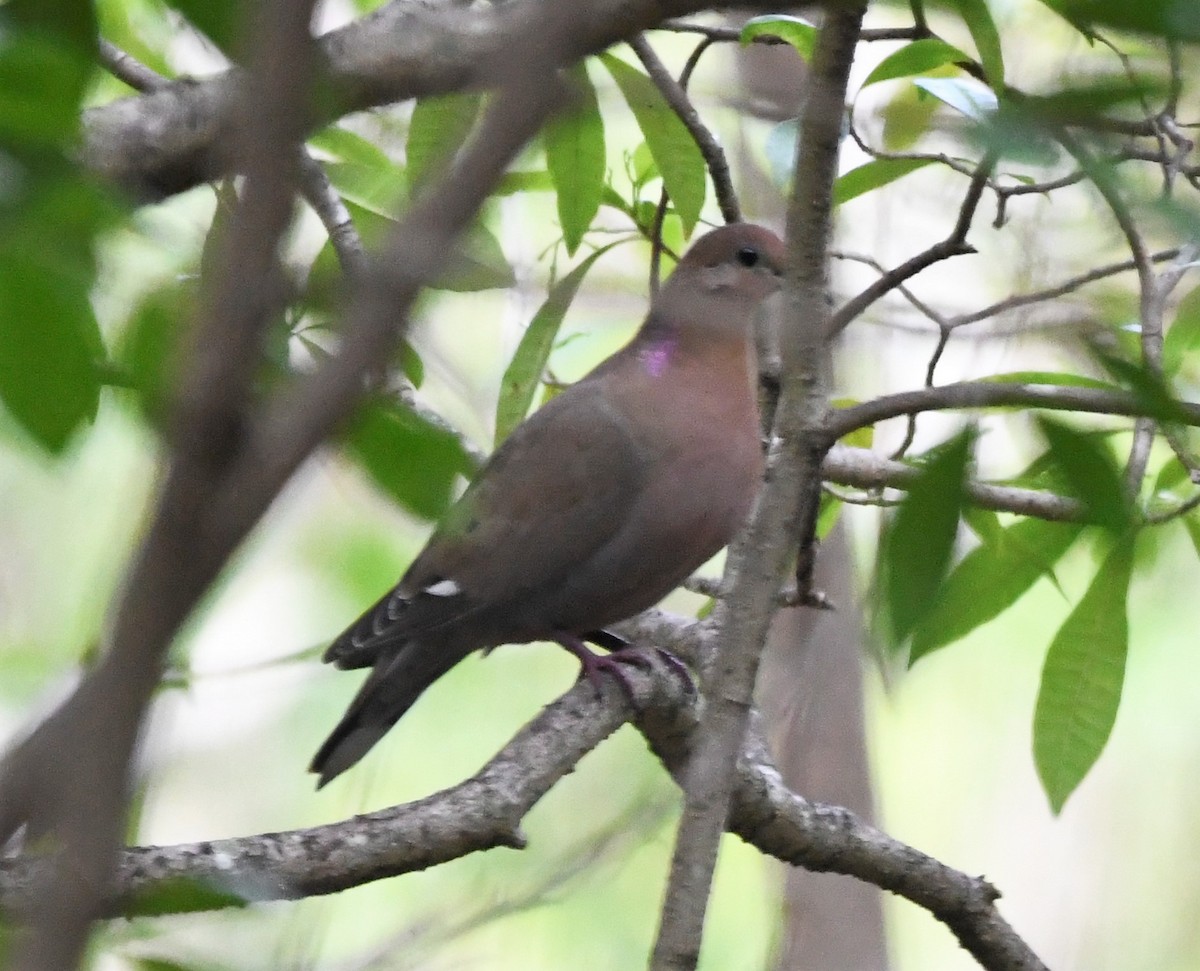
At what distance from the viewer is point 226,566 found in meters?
0.34

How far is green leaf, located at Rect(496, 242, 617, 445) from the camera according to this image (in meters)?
1.99

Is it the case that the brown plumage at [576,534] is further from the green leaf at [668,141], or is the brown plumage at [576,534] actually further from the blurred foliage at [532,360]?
the green leaf at [668,141]

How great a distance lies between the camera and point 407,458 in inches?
22.6

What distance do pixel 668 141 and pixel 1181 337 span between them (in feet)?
2.24

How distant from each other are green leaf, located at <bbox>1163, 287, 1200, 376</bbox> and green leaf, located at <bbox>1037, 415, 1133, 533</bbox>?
96 cm

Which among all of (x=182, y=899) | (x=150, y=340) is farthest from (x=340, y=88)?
(x=182, y=899)

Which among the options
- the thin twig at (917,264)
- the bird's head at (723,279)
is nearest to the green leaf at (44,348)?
the thin twig at (917,264)

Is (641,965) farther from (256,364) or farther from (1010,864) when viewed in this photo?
(256,364)

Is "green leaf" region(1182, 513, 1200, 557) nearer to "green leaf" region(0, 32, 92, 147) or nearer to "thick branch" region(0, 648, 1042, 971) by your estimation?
"thick branch" region(0, 648, 1042, 971)

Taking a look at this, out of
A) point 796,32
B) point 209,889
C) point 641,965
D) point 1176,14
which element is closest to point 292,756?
point 641,965

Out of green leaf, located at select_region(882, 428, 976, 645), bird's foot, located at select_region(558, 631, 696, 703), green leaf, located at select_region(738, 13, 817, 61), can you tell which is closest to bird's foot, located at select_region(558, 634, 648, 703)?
bird's foot, located at select_region(558, 631, 696, 703)

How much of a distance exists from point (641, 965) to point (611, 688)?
2.53 m

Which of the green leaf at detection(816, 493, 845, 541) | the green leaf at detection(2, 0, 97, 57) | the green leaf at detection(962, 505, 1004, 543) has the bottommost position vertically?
the green leaf at detection(2, 0, 97, 57)

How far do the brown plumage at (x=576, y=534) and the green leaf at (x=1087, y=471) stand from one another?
1.37 meters
